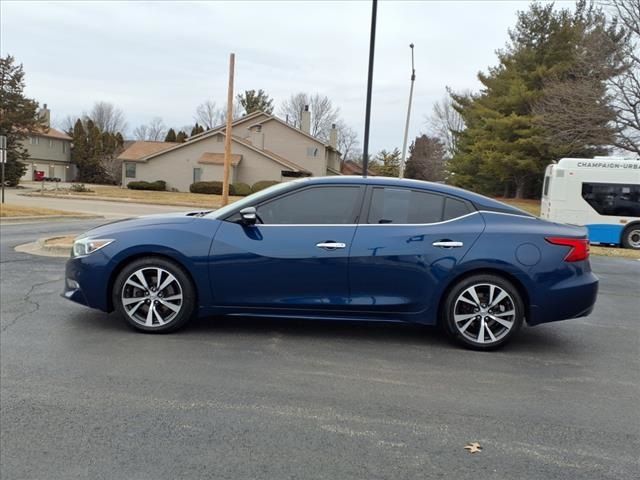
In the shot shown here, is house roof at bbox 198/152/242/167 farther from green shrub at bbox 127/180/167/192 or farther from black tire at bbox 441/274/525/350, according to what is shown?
black tire at bbox 441/274/525/350

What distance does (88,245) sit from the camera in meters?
4.98

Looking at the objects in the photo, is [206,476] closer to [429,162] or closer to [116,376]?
[116,376]

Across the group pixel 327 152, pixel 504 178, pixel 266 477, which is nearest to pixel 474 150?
pixel 504 178

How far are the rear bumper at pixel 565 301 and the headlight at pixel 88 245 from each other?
A: 3.95m

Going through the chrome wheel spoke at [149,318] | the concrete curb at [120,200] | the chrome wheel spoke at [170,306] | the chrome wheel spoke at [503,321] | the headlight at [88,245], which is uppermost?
the headlight at [88,245]

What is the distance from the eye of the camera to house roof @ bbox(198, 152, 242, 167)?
140 ft

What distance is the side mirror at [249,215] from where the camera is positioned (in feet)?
15.8

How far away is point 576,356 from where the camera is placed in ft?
16.0

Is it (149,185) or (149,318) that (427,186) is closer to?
(149,318)

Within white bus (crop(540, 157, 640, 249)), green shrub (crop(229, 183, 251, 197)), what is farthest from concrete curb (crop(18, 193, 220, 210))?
white bus (crop(540, 157, 640, 249))

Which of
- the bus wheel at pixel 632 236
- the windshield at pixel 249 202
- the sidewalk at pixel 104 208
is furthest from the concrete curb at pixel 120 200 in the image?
the windshield at pixel 249 202

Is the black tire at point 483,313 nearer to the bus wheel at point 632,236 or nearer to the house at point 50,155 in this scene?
the bus wheel at point 632,236

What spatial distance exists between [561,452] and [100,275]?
3.97m

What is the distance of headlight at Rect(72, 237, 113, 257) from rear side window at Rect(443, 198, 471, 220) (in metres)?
3.12
